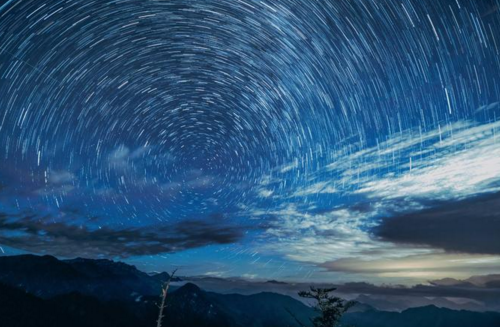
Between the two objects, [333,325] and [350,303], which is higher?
[350,303]

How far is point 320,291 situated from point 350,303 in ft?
6.65

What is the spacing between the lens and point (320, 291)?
70.2 ft

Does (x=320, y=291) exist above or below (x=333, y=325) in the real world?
above

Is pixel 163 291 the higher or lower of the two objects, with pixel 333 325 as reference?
higher

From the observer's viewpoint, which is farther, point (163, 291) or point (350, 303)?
point (163, 291)

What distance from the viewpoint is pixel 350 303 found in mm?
20719

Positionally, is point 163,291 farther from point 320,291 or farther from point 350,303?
point 350,303

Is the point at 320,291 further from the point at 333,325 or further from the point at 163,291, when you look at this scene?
the point at 163,291

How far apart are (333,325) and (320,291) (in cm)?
254

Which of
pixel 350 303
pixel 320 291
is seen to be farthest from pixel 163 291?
pixel 350 303

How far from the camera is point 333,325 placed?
21.5 metres

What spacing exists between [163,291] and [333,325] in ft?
39.7

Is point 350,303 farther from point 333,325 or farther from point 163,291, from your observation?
point 163,291
